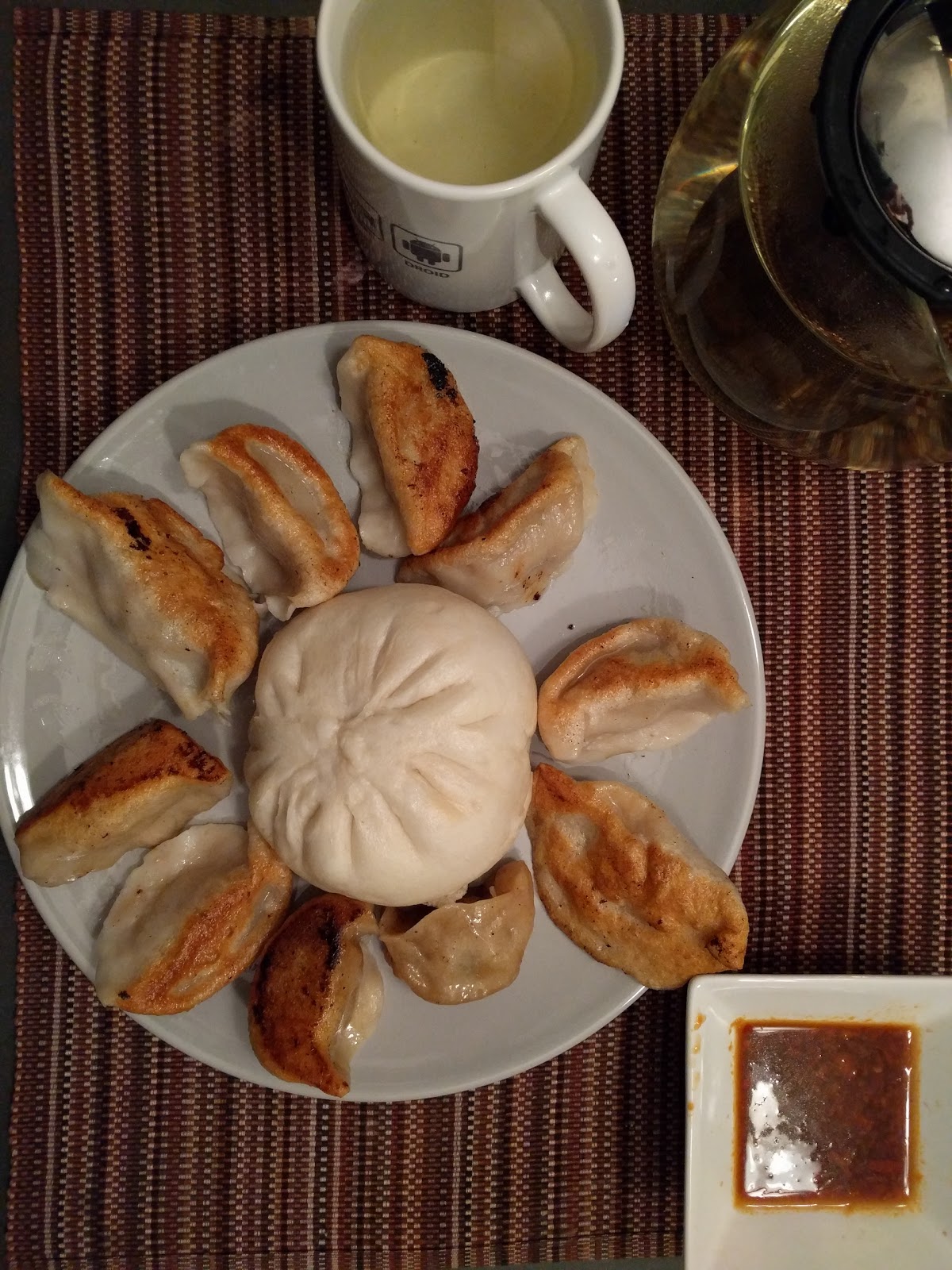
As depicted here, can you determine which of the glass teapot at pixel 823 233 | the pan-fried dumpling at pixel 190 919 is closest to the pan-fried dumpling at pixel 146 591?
the pan-fried dumpling at pixel 190 919

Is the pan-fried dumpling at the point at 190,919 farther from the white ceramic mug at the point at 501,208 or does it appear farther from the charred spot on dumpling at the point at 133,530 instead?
the white ceramic mug at the point at 501,208

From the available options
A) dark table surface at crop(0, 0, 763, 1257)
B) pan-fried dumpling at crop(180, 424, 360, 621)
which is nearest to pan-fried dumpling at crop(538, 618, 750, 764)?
pan-fried dumpling at crop(180, 424, 360, 621)

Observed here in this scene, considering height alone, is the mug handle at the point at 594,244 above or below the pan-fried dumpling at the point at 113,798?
above

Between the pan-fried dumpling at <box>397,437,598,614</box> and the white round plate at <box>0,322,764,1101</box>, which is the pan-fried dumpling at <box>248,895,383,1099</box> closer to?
the white round plate at <box>0,322,764,1101</box>

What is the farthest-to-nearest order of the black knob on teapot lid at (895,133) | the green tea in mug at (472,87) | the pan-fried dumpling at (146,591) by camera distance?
the pan-fried dumpling at (146,591), the green tea in mug at (472,87), the black knob on teapot lid at (895,133)

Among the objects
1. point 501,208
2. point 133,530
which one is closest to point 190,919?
point 133,530

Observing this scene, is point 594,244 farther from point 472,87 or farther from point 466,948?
point 466,948
